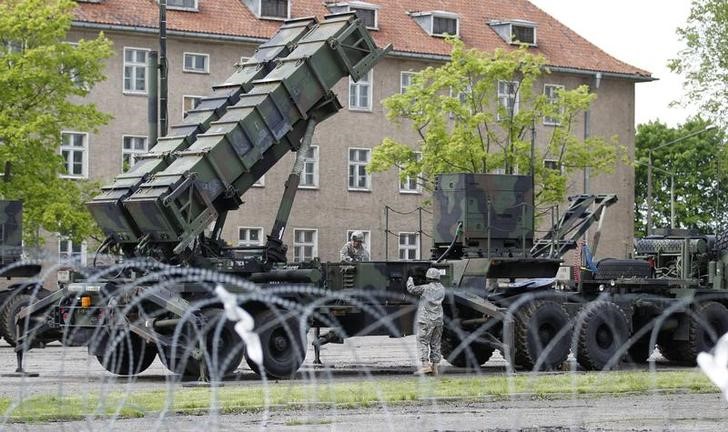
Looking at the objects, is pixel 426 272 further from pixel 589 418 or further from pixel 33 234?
pixel 33 234

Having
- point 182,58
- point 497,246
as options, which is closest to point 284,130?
point 497,246

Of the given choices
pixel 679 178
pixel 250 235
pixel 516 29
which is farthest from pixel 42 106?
pixel 679 178

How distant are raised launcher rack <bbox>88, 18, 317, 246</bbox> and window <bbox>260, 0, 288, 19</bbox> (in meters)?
34.7

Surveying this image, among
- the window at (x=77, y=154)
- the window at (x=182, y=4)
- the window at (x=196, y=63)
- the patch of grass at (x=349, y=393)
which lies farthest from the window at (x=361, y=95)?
the patch of grass at (x=349, y=393)

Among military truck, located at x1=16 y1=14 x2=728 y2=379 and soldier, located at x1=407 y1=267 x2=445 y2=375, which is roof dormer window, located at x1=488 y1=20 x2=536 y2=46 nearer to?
military truck, located at x1=16 y1=14 x2=728 y2=379

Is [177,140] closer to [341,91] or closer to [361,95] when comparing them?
[341,91]

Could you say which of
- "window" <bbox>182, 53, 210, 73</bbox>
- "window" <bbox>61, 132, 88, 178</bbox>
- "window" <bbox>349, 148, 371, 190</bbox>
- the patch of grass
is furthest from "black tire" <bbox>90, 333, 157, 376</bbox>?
"window" <bbox>349, 148, 371, 190</bbox>

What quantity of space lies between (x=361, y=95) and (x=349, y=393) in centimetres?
4294

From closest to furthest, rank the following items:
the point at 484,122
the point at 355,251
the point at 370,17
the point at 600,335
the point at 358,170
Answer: the point at 355,251 < the point at 600,335 < the point at 484,122 < the point at 358,170 < the point at 370,17

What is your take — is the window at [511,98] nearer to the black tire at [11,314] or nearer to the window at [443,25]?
the window at [443,25]

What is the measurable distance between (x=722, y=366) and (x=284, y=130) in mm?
16416

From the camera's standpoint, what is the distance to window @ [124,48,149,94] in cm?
5716

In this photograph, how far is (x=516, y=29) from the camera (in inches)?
2670

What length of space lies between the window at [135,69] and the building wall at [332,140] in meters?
0.21
